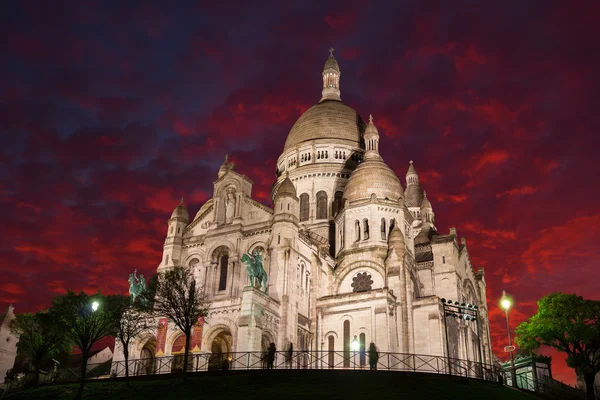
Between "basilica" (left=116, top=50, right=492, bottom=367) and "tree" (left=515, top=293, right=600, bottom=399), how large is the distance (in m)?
8.06

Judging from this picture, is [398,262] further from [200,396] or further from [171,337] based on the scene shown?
[200,396]

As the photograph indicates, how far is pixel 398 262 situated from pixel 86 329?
95.7ft

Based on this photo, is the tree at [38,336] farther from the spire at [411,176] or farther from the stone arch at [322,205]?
the spire at [411,176]

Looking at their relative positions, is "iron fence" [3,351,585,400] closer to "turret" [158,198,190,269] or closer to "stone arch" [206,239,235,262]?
"turret" [158,198,190,269]

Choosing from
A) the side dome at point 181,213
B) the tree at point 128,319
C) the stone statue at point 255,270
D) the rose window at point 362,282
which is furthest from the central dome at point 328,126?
the tree at point 128,319

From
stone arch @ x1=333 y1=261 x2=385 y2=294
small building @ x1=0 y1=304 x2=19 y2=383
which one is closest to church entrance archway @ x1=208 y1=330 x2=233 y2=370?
stone arch @ x1=333 y1=261 x2=385 y2=294

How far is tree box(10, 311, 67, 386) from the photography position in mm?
43703

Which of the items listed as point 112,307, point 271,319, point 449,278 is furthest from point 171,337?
point 449,278

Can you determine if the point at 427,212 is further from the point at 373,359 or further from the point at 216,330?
the point at 216,330

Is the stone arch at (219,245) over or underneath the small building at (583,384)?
over

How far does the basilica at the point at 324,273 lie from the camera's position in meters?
48.0

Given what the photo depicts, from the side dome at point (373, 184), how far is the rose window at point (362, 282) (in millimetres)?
8625

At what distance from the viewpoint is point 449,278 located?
61.9 metres

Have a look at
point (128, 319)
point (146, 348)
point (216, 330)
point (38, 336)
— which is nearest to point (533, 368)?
point (216, 330)
